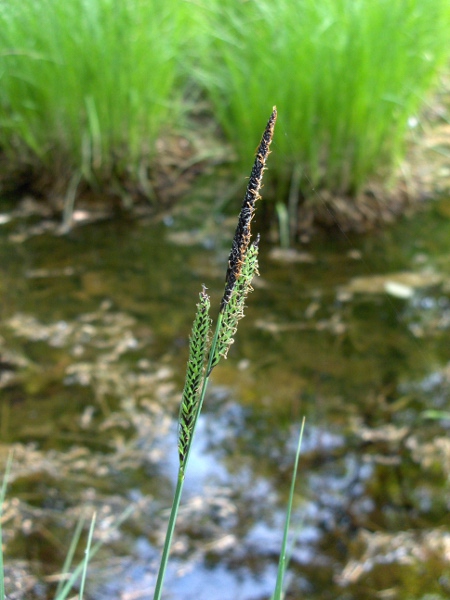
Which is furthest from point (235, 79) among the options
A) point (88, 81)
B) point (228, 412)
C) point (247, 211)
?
point (247, 211)

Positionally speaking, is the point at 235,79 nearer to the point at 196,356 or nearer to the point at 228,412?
the point at 228,412

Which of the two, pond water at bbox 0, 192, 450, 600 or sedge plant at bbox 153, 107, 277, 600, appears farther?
pond water at bbox 0, 192, 450, 600

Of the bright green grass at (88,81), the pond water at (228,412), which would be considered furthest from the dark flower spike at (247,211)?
the bright green grass at (88,81)

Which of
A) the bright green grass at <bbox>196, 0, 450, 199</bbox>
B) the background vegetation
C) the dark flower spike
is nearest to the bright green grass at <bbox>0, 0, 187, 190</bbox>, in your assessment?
the background vegetation

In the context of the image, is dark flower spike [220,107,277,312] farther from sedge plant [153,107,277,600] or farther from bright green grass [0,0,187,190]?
bright green grass [0,0,187,190]

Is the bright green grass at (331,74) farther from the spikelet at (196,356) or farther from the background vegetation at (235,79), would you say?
the spikelet at (196,356)

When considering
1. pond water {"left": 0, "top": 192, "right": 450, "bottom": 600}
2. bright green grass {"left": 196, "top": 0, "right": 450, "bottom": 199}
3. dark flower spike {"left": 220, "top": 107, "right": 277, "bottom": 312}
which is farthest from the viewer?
bright green grass {"left": 196, "top": 0, "right": 450, "bottom": 199}
